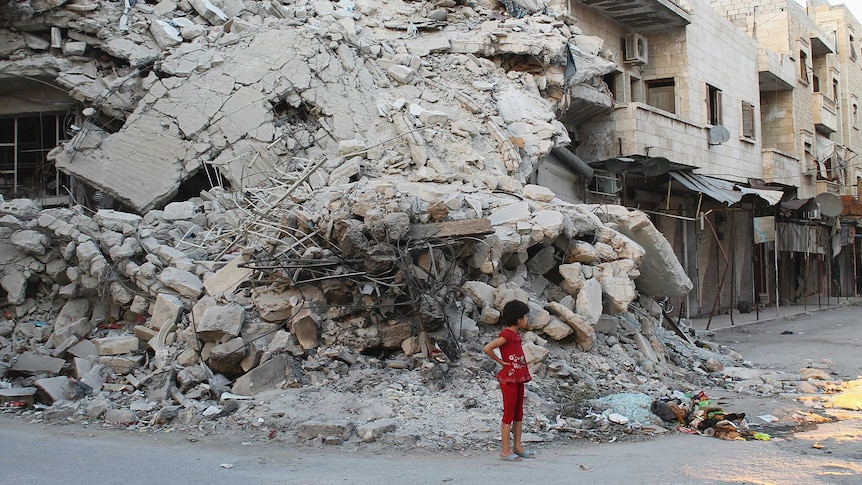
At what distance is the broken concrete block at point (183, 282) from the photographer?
7.75 meters

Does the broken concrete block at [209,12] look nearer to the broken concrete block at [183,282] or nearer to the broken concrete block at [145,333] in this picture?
the broken concrete block at [183,282]

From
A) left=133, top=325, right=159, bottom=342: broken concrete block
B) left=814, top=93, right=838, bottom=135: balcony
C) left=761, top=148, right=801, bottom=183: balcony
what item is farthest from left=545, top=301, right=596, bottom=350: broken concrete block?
left=814, top=93, right=838, bottom=135: balcony

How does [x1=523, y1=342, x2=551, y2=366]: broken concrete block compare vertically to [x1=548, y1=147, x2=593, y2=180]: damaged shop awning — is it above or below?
below

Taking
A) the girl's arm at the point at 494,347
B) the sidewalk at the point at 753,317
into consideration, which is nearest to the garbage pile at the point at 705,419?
the girl's arm at the point at 494,347

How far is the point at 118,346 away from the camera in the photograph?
7617 millimetres

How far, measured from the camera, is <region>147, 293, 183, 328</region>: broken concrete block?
24.7 feet

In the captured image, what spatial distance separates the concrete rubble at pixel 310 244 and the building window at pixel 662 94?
23.1ft

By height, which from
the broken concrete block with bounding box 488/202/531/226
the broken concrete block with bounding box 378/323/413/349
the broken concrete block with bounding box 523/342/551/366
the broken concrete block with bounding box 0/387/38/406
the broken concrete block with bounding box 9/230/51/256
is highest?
the broken concrete block with bounding box 488/202/531/226

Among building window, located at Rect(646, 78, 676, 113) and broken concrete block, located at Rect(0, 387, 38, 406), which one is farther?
building window, located at Rect(646, 78, 676, 113)

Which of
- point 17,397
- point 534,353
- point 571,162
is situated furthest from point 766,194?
point 17,397

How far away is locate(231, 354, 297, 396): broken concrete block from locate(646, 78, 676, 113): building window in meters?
15.0

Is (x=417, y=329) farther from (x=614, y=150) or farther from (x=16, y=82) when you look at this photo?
(x=614, y=150)

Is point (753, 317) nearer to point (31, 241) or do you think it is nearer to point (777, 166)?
point (777, 166)

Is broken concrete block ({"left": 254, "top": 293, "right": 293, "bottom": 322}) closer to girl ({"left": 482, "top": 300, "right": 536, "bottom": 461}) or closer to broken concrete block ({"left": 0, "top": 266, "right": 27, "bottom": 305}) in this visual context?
girl ({"left": 482, "top": 300, "right": 536, "bottom": 461})
